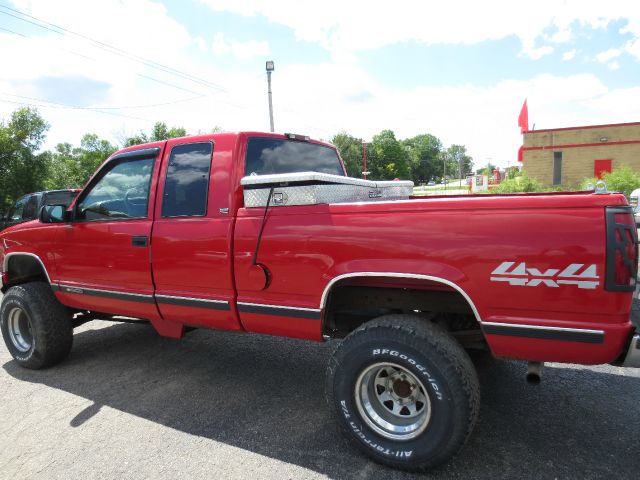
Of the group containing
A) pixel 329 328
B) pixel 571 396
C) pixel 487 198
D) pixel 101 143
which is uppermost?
pixel 101 143

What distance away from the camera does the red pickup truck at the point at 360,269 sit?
2.20 metres

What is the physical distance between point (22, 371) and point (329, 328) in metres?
3.39

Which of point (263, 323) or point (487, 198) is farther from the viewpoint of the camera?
point (263, 323)

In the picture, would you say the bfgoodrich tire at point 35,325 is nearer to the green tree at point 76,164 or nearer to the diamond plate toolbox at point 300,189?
the diamond plate toolbox at point 300,189

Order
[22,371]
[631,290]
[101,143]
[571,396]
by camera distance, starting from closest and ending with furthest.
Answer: [631,290] → [571,396] → [22,371] → [101,143]

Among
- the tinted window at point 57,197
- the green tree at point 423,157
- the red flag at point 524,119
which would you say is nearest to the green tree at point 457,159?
the green tree at point 423,157

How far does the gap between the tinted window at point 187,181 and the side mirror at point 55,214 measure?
1183 millimetres

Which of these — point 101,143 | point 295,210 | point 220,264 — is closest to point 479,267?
point 295,210

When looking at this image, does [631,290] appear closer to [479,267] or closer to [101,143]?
[479,267]

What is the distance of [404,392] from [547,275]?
1.12 meters

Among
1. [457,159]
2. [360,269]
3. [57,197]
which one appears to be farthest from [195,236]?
[457,159]

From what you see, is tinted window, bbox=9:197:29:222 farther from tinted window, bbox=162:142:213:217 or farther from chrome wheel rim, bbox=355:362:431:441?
chrome wheel rim, bbox=355:362:431:441

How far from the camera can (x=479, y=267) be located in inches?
92.0

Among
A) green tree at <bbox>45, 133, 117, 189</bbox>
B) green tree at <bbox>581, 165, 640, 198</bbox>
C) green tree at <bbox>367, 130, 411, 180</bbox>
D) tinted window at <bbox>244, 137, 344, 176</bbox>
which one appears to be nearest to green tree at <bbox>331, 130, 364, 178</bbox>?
green tree at <bbox>367, 130, 411, 180</bbox>
